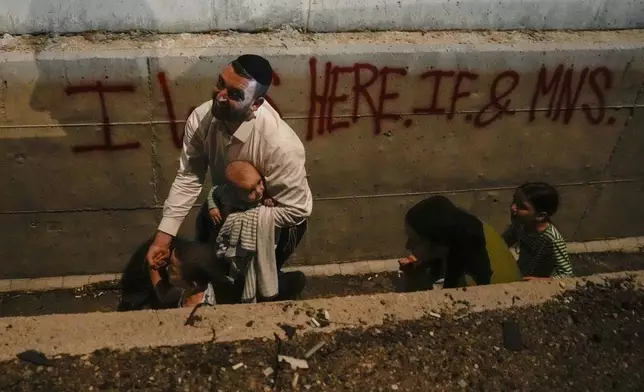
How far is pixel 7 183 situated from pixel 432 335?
3.50 metres

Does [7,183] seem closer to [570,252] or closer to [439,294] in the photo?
[439,294]

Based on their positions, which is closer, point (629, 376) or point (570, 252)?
point (629, 376)

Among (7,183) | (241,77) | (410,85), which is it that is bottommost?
(7,183)

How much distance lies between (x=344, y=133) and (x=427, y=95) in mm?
718

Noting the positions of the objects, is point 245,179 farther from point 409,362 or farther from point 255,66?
point 409,362

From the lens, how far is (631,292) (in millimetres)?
3580

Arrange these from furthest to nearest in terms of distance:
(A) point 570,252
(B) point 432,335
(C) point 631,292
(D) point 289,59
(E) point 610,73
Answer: (A) point 570,252
(E) point 610,73
(D) point 289,59
(C) point 631,292
(B) point 432,335

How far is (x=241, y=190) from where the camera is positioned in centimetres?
346

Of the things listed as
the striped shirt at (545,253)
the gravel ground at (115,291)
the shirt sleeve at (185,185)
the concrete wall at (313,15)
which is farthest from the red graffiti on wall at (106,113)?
the striped shirt at (545,253)

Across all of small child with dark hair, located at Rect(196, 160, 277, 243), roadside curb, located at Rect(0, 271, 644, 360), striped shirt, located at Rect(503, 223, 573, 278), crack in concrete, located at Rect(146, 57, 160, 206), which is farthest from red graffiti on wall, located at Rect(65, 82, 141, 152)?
striped shirt, located at Rect(503, 223, 573, 278)

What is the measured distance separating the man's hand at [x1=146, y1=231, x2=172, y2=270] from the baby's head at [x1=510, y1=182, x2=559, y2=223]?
228 cm

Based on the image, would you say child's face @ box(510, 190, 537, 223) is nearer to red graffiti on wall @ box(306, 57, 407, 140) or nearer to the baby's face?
red graffiti on wall @ box(306, 57, 407, 140)

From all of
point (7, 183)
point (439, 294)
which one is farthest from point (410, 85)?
point (7, 183)

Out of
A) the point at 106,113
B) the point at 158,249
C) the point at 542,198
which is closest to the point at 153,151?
the point at 106,113
